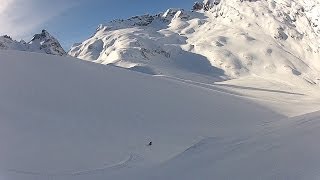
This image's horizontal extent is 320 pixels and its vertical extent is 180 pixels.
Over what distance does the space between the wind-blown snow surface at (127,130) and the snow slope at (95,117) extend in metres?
0.06

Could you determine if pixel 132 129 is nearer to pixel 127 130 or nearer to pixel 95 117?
pixel 127 130

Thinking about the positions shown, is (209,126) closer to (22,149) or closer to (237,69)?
(22,149)

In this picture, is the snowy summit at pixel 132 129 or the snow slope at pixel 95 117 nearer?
the snowy summit at pixel 132 129

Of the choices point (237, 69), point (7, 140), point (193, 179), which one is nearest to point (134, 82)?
point (7, 140)

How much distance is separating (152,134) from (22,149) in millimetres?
9950

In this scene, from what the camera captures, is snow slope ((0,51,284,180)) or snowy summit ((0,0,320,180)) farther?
snow slope ((0,51,284,180))

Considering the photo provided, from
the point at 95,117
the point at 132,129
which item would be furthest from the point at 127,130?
the point at 95,117

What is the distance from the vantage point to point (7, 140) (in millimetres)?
27828

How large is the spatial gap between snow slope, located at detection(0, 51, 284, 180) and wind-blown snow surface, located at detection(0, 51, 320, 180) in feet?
0.21

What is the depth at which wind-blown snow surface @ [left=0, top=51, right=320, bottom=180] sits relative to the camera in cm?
2445

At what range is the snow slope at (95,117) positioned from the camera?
86.7 ft

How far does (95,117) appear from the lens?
1375 inches

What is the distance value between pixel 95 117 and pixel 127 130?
263 cm

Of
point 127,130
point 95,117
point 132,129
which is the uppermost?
point 95,117
